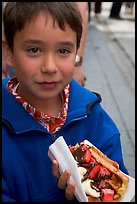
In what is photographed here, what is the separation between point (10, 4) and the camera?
161 centimetres

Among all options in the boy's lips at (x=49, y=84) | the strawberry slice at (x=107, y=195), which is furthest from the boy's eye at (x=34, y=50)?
the strawberry slice at (x=107, y=195)

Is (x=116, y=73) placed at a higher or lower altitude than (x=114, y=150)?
lower

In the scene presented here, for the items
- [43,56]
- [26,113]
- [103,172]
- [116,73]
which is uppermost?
[43,56]

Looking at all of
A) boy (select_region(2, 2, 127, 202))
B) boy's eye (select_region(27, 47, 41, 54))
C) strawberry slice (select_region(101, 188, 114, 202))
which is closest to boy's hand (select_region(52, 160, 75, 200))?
boy (select_region(2, 2, 127, 202))

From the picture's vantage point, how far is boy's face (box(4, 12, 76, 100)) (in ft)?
4.89

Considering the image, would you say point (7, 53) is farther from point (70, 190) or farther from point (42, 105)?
point (70, 190)

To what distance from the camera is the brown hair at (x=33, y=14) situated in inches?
59.6

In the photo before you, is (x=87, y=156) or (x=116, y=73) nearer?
(x=87, y=156)

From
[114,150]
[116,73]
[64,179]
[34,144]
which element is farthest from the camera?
[116,73]

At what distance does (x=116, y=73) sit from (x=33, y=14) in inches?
168

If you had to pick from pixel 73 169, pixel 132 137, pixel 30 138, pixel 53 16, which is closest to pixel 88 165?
pixel 73 169

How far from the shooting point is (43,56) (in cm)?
150

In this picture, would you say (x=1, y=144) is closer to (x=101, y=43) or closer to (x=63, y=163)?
(x=63, y=163)

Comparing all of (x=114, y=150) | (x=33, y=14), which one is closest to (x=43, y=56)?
(x=33, y=14)
